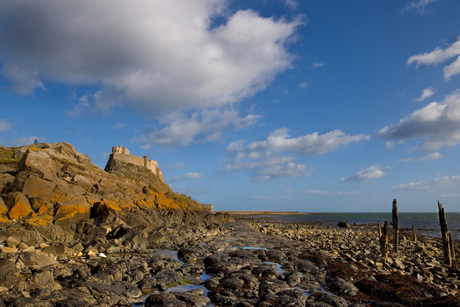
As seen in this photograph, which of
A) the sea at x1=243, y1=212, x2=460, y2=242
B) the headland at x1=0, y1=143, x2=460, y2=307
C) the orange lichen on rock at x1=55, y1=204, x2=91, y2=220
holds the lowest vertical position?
the sea at x1=243, y1=212, x2=460, y2=242

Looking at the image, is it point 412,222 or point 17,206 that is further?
point 412,222

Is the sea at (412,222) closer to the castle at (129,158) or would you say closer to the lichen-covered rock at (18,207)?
the castle at (129,158)

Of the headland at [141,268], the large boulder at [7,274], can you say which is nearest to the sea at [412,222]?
the headland at [141,268]

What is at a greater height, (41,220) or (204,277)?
(41,220)

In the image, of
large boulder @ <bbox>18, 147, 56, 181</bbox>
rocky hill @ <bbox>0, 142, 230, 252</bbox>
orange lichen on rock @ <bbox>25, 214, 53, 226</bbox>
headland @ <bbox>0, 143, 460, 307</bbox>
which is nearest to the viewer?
headland @ <bbox>0, 143, 460, 307</bbox>

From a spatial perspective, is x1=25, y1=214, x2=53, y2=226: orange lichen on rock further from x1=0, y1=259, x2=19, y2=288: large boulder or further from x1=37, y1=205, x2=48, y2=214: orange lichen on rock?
x1=0, y1=259, x2=19, y2=288: large boulder

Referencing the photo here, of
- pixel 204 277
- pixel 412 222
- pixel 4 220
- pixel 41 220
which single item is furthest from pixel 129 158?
pixel 412 222

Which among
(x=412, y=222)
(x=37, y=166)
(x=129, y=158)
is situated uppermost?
(x=129, y=158)

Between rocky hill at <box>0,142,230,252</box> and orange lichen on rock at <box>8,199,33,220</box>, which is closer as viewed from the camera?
rocky hill at <box>0,142,230,252</box>

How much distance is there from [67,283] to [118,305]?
2.65m

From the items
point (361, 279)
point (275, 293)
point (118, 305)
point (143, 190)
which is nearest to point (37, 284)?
point (118, 305)

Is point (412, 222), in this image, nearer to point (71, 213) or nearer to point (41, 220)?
point (71, 213)

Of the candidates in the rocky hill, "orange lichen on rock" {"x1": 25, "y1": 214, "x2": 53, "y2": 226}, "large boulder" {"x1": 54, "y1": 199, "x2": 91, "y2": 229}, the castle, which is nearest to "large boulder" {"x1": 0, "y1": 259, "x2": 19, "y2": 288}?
the rocky hill

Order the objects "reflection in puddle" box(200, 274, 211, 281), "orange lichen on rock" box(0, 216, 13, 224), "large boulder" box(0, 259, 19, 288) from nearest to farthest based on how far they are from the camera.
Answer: "large boulder" box(0, 259, 19, 288)
"reflection in puddle" box(200, 274, 211, 281)
"orange lichen on rock" box(0, 216, 13, 224)
